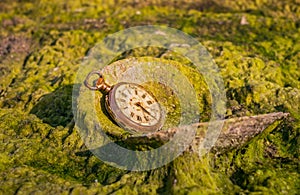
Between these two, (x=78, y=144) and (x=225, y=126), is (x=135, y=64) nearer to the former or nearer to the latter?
(x=78, y=144)

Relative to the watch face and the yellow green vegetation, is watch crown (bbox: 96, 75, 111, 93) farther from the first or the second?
the yellow green vegetation

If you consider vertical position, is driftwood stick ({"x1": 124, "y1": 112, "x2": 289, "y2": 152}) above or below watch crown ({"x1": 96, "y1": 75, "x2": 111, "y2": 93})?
below

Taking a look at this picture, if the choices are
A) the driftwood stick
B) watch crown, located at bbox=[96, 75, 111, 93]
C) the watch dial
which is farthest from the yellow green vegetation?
watch crown, located at bbox=[96, 75, 111, 93]

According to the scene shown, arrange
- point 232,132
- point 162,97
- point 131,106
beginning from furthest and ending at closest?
1. point 162,97
2. point 131,106
3. point 232,132

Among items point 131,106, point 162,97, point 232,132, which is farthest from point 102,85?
point 232,132

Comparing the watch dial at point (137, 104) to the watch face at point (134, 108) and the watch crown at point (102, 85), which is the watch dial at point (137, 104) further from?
the watch crown at point (102, 85)

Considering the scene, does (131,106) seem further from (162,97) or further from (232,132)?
(232,132)

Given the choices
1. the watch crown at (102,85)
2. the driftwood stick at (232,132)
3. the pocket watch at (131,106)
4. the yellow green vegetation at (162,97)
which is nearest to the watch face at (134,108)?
the pocket watch at (131,106)

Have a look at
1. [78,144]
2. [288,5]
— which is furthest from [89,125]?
[288,5]
